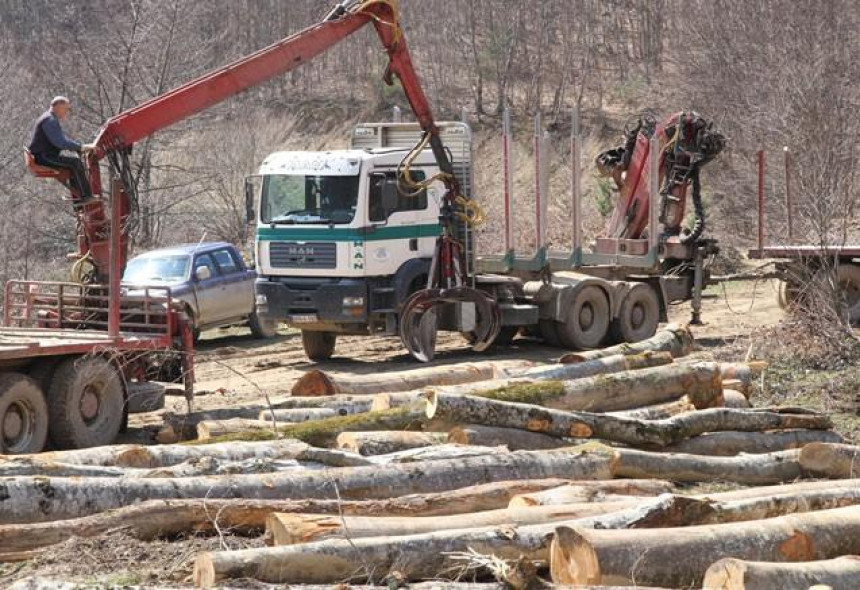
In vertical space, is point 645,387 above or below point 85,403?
above

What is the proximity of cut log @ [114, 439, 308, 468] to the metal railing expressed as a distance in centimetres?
429

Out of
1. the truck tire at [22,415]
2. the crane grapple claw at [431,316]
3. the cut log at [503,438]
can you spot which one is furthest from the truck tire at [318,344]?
the cut log at [503,438]

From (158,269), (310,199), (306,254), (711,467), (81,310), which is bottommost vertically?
(711,467)

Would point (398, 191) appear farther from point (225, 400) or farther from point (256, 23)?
point (256, 23)

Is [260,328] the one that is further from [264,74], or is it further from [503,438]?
[503,438]

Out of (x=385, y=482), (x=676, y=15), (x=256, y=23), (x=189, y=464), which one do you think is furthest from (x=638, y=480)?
(x=256, y=23)

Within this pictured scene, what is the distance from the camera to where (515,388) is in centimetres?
1346

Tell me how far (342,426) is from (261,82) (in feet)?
26.2

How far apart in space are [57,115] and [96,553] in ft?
26.4

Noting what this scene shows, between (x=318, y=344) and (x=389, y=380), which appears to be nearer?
(x=389, y=380)

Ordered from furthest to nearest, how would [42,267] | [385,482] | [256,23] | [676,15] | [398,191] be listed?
[256,23] → [676,15] → [42,267] → [398,191] → [385,482]

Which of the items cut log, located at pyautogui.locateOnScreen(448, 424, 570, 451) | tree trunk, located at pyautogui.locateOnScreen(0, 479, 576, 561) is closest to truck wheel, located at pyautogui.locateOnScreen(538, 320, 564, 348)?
cut log, located at pyautogui.locateOnScreen(448, 424, 570, 451)

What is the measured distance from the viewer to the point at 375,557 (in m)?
8.10

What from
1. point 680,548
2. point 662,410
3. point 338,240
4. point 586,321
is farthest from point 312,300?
point 680,548
